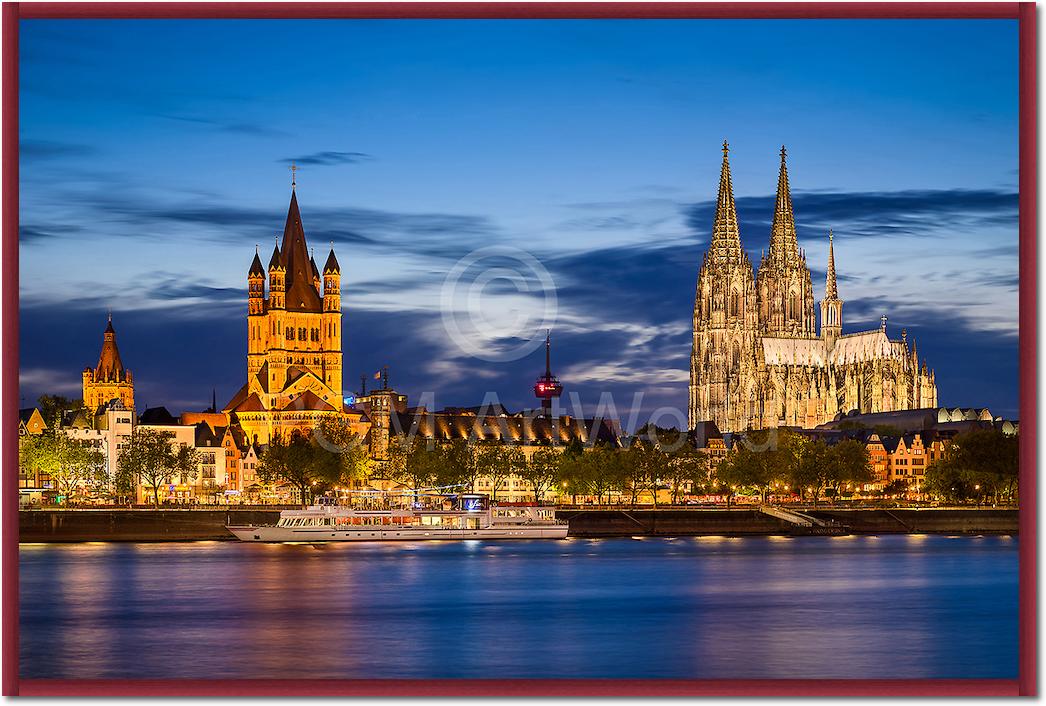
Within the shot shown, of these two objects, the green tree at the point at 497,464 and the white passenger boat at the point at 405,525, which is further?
the green tree at the point at 497,464

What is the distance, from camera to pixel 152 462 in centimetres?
7956

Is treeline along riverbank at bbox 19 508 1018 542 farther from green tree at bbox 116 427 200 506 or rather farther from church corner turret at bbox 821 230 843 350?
church corner turret at bbox 821 230 843 350

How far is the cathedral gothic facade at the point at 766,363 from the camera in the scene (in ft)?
416

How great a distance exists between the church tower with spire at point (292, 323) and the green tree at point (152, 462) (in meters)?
16.0

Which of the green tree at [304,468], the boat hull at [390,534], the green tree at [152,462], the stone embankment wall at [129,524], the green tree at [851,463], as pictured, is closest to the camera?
the stone embankment wall at [129,524]

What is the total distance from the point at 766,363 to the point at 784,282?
980cm

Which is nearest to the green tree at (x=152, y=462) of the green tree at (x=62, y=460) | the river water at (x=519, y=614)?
the green tree at (x=62, y=460)

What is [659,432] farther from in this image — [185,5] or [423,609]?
[185,5]

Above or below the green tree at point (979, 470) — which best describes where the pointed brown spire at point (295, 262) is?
above

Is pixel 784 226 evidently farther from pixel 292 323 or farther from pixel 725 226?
pixel 292 323

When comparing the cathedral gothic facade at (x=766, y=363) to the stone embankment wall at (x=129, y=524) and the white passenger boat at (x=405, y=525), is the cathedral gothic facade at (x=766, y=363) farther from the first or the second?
the stone embankment wall at (x=129, y=524)

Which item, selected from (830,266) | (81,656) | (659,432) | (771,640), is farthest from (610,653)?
(830,266)

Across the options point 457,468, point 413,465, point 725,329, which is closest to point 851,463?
point 457,468

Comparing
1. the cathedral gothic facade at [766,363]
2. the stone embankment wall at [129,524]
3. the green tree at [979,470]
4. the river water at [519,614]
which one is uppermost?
the cathedral gothic facade at [766,363]
